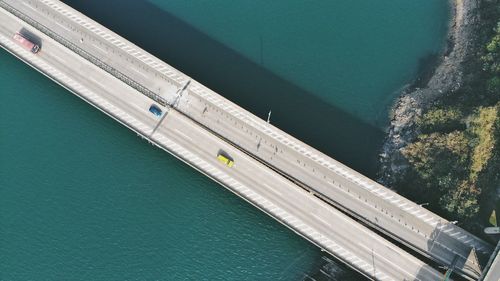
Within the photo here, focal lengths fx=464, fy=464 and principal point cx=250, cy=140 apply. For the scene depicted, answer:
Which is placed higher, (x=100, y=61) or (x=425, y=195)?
(x=425, y=195)

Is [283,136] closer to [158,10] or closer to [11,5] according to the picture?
[158,10]

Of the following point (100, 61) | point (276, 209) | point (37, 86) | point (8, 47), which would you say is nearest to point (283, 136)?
point (276, 209)

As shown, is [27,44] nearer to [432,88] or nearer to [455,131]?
[432,88]

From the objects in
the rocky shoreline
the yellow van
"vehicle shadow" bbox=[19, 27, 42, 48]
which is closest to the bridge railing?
"vehicle shadow" bbox=[19, 27, 42, 48]

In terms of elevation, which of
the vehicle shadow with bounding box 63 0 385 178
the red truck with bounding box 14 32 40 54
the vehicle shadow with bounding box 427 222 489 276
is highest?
the vehicle shadow with bounding box 63 0 385 178

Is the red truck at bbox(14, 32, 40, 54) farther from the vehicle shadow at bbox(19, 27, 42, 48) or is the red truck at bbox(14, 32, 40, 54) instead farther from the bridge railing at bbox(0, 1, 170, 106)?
the bridge railing at bbox(0, 1, 170, 106)

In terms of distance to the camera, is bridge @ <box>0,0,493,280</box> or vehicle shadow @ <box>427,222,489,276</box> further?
bridge @ <box>0,0,493,280</box>

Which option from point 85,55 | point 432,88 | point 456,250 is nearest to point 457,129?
point 432,88
